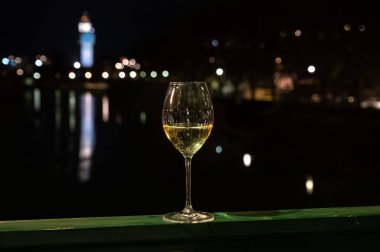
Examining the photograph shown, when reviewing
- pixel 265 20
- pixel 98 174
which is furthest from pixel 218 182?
pixel 265 20

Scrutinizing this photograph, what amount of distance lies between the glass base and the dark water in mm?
18090

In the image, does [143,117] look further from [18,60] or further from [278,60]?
[18,60]

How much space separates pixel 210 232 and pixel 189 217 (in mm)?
→ 201

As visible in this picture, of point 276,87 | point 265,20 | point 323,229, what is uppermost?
point 265,20

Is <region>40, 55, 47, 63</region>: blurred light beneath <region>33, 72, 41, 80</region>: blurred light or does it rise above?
above

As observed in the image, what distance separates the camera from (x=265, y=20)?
148ft

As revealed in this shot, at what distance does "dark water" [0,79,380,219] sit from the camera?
22.8 meters

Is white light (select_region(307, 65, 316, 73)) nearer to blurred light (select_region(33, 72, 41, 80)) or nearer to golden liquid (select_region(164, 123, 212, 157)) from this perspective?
golden liquid (select_region(164, 123, 212, 157))

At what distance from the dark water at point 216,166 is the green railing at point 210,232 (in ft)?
59.3

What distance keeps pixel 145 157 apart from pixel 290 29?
13897 mm

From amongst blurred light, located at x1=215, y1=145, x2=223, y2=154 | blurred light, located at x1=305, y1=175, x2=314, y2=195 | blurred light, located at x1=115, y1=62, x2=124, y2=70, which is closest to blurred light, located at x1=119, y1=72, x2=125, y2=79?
blurred light, located at x1=115, y1=62, x2=124, y2=70

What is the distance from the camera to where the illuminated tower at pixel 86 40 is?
151 m

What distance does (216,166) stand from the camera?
31.0 m

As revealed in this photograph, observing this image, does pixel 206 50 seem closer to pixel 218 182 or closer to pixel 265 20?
pixel 265 20
